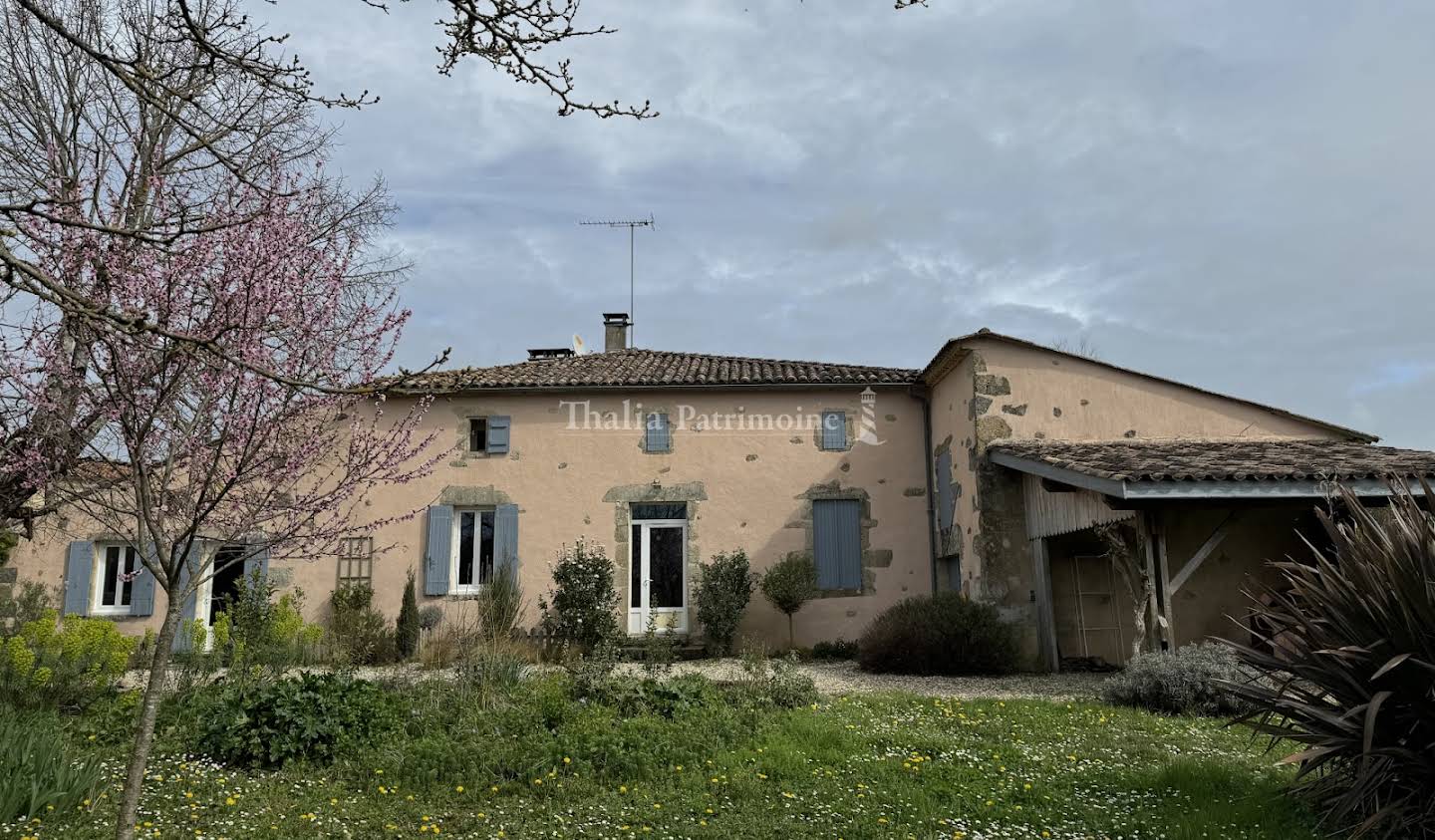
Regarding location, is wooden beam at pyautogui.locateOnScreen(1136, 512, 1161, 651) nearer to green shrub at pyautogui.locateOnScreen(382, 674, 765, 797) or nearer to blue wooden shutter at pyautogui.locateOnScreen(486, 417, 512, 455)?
green shrub at pyautogui.locateOnScreen(382, 674, 765, 797)

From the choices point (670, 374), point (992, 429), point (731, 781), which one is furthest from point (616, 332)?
point (731, 781)

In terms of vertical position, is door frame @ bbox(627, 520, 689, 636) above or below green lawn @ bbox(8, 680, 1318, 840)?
above

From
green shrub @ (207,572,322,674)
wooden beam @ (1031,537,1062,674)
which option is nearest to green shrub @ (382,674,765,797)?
green shrub @ (207,572,322,674)

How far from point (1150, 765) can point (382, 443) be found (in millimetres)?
4571

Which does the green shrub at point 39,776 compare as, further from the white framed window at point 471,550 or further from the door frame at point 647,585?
the door frame at point 647,585

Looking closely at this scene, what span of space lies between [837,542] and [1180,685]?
237 inches

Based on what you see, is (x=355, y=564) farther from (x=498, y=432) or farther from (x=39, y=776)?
(x=39, y=776)

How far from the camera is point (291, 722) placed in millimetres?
5910

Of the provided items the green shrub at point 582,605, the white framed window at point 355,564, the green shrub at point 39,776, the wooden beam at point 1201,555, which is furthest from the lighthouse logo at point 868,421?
the green shrub at point 39,776

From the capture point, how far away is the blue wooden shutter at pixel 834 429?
43.5 ft

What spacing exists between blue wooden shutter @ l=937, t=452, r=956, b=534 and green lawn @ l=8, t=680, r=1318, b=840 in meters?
5.55

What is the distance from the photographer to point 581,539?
42.7 ft

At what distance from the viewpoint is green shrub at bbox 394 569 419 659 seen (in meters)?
12.1

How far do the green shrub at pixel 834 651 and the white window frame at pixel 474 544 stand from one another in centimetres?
433
